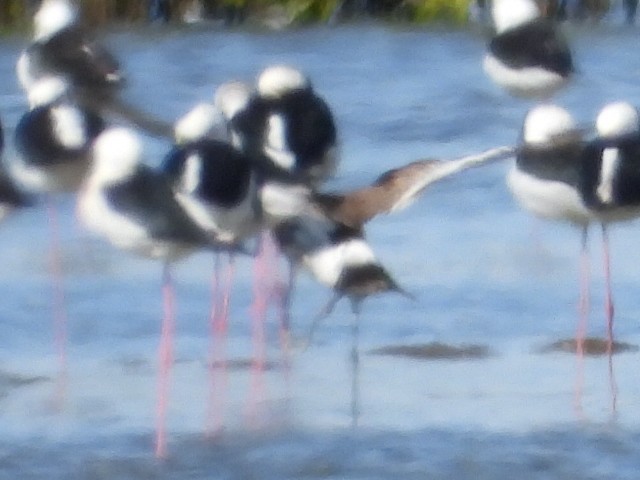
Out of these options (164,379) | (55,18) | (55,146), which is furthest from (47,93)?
(164,379)

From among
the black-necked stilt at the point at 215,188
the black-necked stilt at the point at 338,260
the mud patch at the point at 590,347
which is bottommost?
the mud patch at the point at 590,347

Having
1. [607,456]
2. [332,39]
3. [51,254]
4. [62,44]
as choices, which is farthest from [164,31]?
[607,456]

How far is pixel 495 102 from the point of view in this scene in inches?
601

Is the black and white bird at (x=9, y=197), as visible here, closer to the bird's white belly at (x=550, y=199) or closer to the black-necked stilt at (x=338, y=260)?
the black-necked stilt at (x=338, y=260)

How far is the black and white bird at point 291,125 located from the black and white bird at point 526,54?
4082 millimetres

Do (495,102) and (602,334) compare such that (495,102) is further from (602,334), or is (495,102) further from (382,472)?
(382,472)

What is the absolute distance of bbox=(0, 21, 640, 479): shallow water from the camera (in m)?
6.68

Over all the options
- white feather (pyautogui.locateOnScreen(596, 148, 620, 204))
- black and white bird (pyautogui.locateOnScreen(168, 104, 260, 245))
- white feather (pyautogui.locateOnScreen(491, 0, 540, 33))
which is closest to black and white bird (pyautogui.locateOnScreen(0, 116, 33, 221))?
black and white bird (pyautogui.locateOnScreen(168, 104, 260, 245))

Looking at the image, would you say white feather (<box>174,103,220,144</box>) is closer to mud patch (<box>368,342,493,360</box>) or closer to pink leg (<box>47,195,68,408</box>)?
pink leg (<box>47,195,68,408</box>)

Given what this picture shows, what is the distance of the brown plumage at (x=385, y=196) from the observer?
782 centimetres

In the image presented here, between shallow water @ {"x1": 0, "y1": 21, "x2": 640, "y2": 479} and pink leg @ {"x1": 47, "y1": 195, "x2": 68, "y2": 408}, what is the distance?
0.04 metres

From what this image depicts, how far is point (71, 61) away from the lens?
12.2m

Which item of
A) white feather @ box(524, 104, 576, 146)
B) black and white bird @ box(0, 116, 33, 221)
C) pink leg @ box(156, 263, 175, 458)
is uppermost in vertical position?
Answer: white feather @ box(524, 104, 576, 146)

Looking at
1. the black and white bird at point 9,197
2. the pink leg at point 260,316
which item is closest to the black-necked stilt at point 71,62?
the black and white bird at point 9,197
